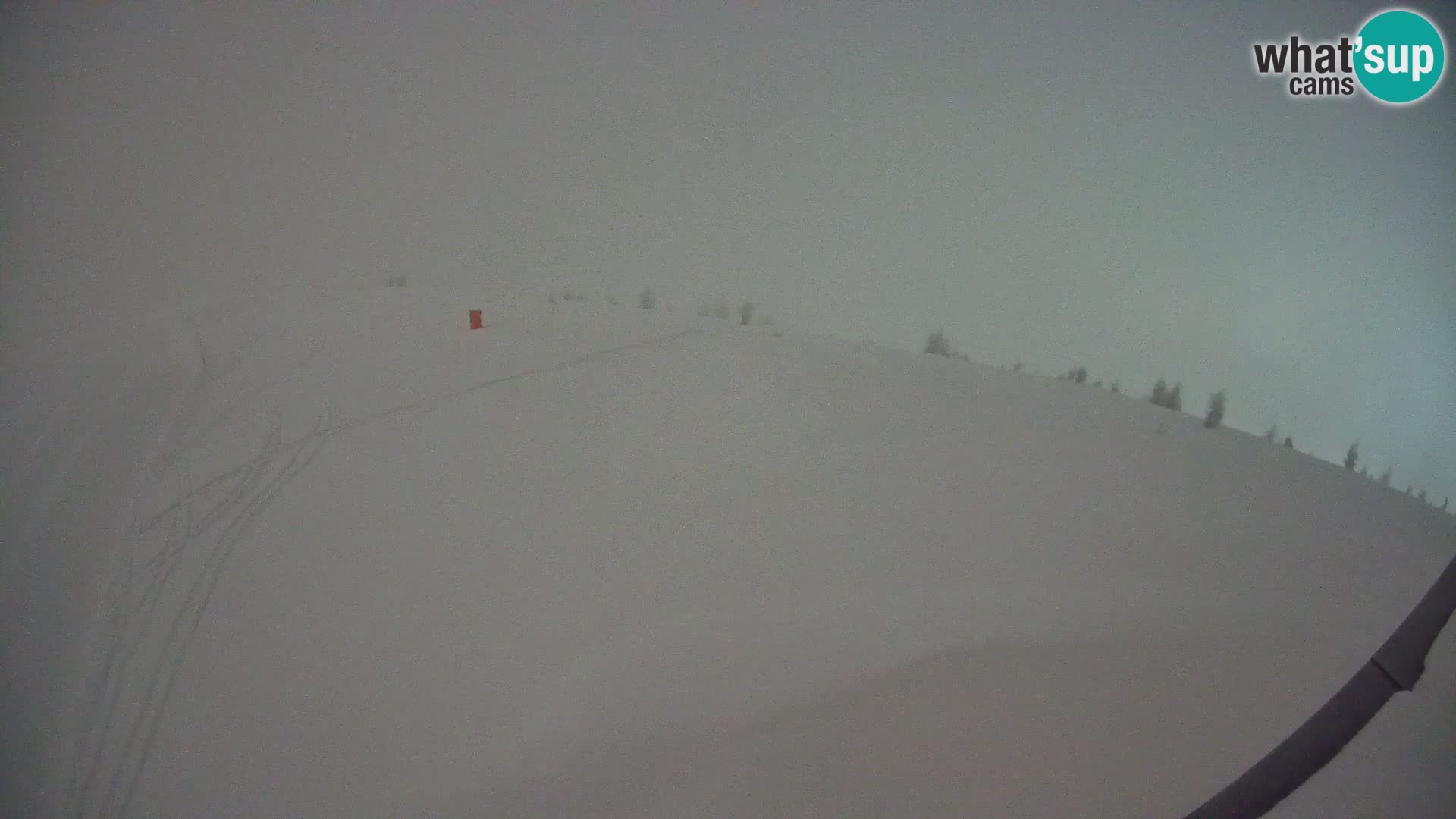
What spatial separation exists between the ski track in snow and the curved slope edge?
8.14 ft

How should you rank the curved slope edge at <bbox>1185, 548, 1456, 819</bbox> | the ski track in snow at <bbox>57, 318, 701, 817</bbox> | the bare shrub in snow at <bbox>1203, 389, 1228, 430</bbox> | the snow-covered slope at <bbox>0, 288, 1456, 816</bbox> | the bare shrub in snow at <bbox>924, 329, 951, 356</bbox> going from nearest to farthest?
the curved slope edge at <bbox>1185, 548, 1456, 819</bbox>, the snow-covered slope at <bbox>0, 288, 1456, 816</bbox>, the ski track in snow at <bbox>57, 318, 701, 817</bbox>, the bare shrub in snow at <bbox>1203, 389, 1228, 430</bbox>, the bare shrub in snow at <bbox>924, 329, 951, 356</bbox>

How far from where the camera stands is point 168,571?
7.49ft

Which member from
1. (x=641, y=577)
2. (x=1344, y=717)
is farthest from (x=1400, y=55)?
(x=641, y=577)

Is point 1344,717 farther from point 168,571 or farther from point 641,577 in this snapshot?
point 168,571

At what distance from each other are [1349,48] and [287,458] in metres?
3.84

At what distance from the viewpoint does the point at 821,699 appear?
6.49 feet

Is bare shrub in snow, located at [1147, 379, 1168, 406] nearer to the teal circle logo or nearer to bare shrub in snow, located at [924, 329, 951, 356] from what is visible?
bare shrub in snow, located at [924, 329, 951, 356]

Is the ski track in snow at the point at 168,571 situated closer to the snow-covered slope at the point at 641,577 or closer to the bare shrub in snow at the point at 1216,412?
the snow-covered slope at the point at 641,577

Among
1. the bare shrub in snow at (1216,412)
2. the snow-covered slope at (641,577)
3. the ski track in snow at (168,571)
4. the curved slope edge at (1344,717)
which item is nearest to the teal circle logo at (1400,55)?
the bare shrub in snow at (1216,412)

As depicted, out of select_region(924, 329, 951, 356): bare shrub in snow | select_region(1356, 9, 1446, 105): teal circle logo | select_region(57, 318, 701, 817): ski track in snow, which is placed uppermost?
select_region(1356, 9, 1446, 105): teal circle logo

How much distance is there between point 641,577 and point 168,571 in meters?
1.72

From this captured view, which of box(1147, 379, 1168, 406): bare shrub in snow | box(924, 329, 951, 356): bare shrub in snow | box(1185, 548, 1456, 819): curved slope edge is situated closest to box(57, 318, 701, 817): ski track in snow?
box(924, 329, 951, 356): bare shrub in snow

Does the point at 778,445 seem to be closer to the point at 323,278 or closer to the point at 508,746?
the point at 508,746

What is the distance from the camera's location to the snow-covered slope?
6.15 ft
